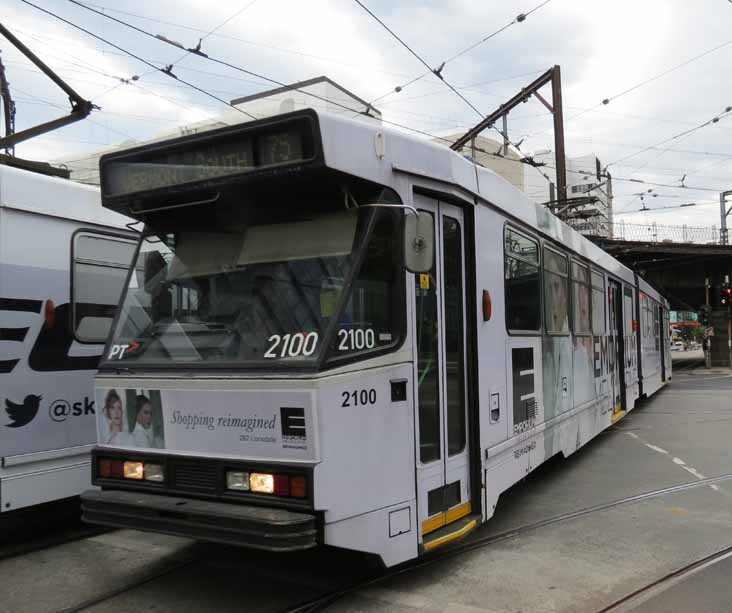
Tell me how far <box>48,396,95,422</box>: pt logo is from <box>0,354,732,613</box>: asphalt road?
3.49 ft

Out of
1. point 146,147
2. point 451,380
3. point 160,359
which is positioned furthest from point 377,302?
point 146,147

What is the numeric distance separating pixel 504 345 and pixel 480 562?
5.61ft

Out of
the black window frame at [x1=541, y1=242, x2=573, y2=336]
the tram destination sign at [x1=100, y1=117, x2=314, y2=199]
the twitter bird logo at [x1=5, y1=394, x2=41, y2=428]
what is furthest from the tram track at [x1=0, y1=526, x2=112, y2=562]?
the black window frame at [x1=541, y1=242, x2=573, y2=336]

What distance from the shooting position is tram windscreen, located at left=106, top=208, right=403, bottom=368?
3.98 metres

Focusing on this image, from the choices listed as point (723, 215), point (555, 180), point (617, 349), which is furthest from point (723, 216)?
point (617, 349)

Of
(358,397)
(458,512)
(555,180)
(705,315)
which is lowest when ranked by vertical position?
(458,512)

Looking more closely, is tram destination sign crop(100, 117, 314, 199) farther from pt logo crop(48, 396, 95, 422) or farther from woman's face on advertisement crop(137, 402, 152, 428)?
pt logo crop(48, 396, 95, 422)

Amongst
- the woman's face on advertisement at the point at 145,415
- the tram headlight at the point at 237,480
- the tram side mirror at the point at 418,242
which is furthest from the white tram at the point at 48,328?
the tram side mirror at the point at 418,242

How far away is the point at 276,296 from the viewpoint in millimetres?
4113

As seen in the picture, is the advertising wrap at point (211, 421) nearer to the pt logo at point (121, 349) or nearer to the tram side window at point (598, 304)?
the pt logo at point (121, 349)

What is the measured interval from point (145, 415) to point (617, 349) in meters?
9.29

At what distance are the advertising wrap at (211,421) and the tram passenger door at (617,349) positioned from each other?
810 cm

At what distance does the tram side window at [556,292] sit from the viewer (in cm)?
713

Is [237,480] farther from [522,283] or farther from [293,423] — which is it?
[522,283]
